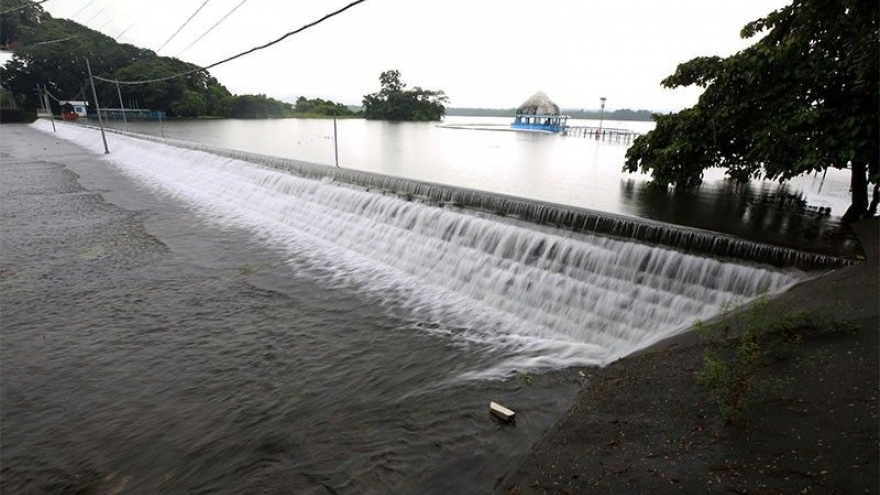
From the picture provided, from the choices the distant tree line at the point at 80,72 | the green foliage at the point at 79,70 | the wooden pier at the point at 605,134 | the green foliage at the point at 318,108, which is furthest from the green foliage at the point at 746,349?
the green foliage at the point at 318,108

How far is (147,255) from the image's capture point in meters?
9.73

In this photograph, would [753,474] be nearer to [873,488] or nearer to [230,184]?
[873,488]

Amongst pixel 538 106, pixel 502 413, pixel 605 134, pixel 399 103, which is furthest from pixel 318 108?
pixel 502 413

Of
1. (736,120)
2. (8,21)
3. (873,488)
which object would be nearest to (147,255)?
(873,488)

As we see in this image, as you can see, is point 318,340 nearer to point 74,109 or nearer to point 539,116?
point 539,116

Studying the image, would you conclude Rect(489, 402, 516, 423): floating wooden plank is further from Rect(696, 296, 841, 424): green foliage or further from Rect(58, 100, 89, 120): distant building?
Rect(58, 100, 89, 120): distant building

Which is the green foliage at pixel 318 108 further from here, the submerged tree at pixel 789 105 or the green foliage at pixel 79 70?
the submerged tree at pixel 789 105

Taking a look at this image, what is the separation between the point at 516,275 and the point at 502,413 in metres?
3.71

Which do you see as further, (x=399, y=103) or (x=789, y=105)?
(x=399, y=103)

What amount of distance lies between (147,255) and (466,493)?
9.11 metres

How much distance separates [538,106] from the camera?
57.5m

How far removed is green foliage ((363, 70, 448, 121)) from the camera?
→ 3263 inches

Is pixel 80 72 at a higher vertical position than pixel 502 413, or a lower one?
higher

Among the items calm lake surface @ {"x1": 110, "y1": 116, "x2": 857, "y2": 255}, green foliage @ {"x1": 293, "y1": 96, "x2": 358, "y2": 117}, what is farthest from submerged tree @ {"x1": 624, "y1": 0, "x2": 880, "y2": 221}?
green foliage @ {"x1": 293, "y1": 96, "x2": 358, "y2": 117}
